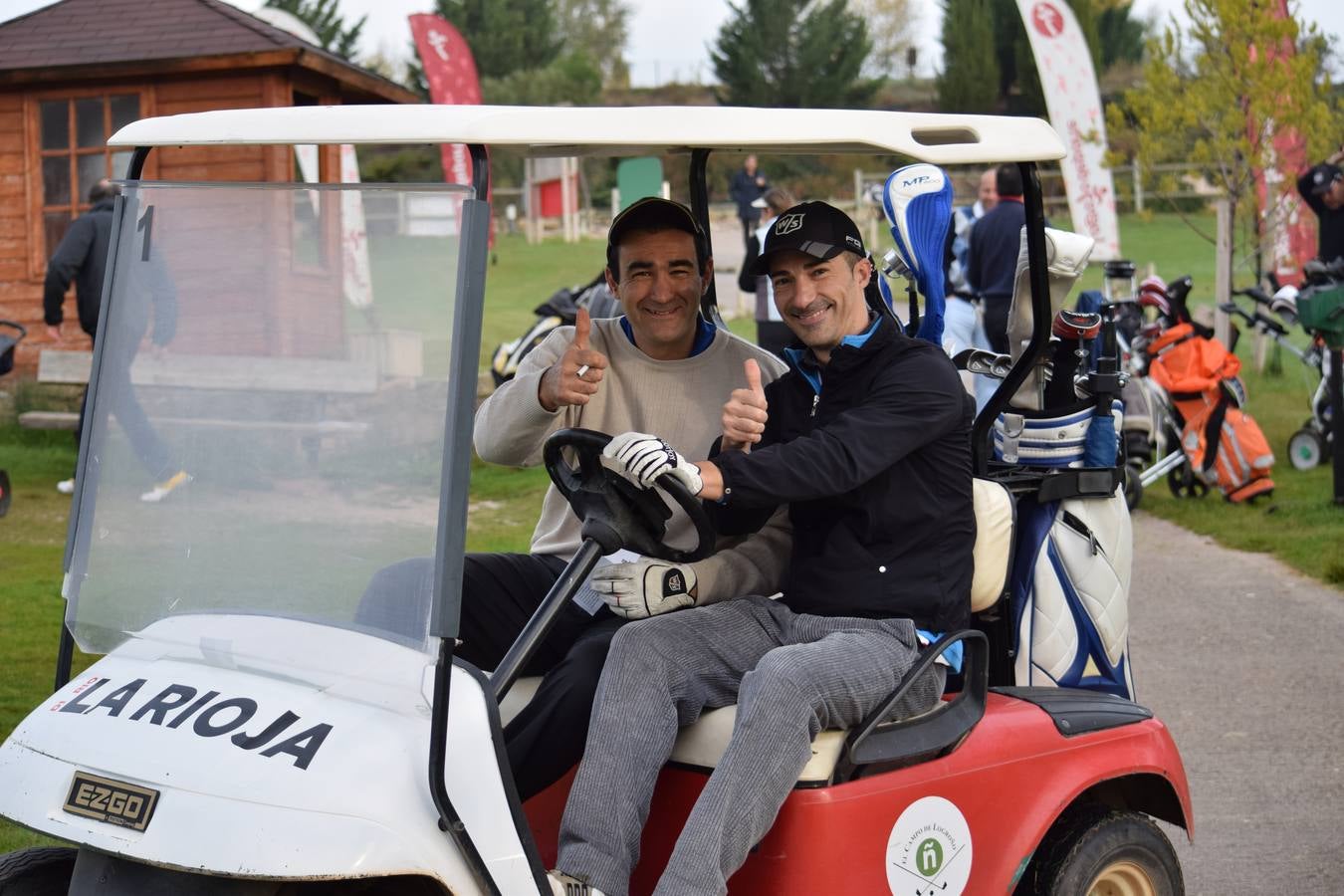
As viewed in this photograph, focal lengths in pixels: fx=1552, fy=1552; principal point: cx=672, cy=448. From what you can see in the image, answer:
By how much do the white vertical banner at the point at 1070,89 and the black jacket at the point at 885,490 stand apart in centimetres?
1162

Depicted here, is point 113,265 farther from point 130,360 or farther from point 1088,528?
→ point 1088,528

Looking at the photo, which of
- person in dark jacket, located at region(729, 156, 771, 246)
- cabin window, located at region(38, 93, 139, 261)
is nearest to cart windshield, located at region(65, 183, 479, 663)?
cabin window, located at region(38, 93, 139, 261)

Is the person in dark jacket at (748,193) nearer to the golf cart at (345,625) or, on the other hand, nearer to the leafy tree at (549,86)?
the golf cart at (345,625)

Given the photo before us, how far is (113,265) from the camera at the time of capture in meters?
2.54

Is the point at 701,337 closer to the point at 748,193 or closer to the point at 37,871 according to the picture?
the point at 37,871

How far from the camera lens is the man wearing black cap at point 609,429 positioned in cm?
264

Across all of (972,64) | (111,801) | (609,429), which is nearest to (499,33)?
(972,64)

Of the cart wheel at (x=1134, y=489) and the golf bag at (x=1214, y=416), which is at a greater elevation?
the golf bag at (x=1214, y=416)

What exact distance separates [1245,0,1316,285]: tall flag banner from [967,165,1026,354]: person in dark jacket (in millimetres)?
3565

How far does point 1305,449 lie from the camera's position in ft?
29.7

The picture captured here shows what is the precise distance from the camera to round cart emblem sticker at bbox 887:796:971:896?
252 cm

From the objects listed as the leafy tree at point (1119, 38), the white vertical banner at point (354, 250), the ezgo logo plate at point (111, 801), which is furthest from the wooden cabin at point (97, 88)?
the leafy tree at point (1119, 38)

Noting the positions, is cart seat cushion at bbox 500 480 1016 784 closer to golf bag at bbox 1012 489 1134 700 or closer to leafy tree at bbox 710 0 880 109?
golf bag at bbox 1012 489 1134 700

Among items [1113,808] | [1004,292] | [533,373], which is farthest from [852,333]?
[1004,292]
